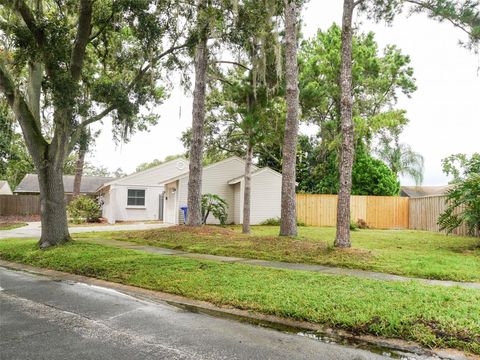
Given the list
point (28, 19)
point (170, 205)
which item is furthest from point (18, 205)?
point (28, 19)

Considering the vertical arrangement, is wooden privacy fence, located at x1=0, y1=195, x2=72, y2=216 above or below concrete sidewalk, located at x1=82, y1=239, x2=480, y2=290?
above

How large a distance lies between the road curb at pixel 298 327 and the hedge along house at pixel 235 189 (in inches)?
590

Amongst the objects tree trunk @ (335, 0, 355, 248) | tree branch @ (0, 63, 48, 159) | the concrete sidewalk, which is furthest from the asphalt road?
tree branch @ (0, 63, 48, 159)

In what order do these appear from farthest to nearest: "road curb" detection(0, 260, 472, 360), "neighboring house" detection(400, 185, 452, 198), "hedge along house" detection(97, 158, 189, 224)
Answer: "neighboring house" detection(400, 185, 452, 198), "hedge along house" detection(97, 158, 189, 224), "road curb" detection(0, 260, 472, 360)

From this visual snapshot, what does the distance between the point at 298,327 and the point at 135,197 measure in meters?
21.9

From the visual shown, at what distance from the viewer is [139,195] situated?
985 inches

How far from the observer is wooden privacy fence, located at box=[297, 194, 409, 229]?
22000mm

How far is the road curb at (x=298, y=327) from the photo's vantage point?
11.9 ft

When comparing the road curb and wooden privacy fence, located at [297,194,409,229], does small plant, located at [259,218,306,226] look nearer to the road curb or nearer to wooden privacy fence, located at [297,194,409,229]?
wooden privacy fence, located at [297,194,409,229]

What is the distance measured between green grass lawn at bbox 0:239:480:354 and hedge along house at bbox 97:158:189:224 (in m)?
16.2

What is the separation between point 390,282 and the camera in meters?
6.00

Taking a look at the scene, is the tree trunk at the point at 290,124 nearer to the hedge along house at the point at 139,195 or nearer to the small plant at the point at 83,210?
the hedge along house at the point at 139,195

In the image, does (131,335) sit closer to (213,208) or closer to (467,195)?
(467,195)

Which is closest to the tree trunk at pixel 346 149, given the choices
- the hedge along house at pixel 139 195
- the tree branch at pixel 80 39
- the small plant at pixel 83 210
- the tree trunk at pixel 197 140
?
the tree trunk at pixel 197 140
